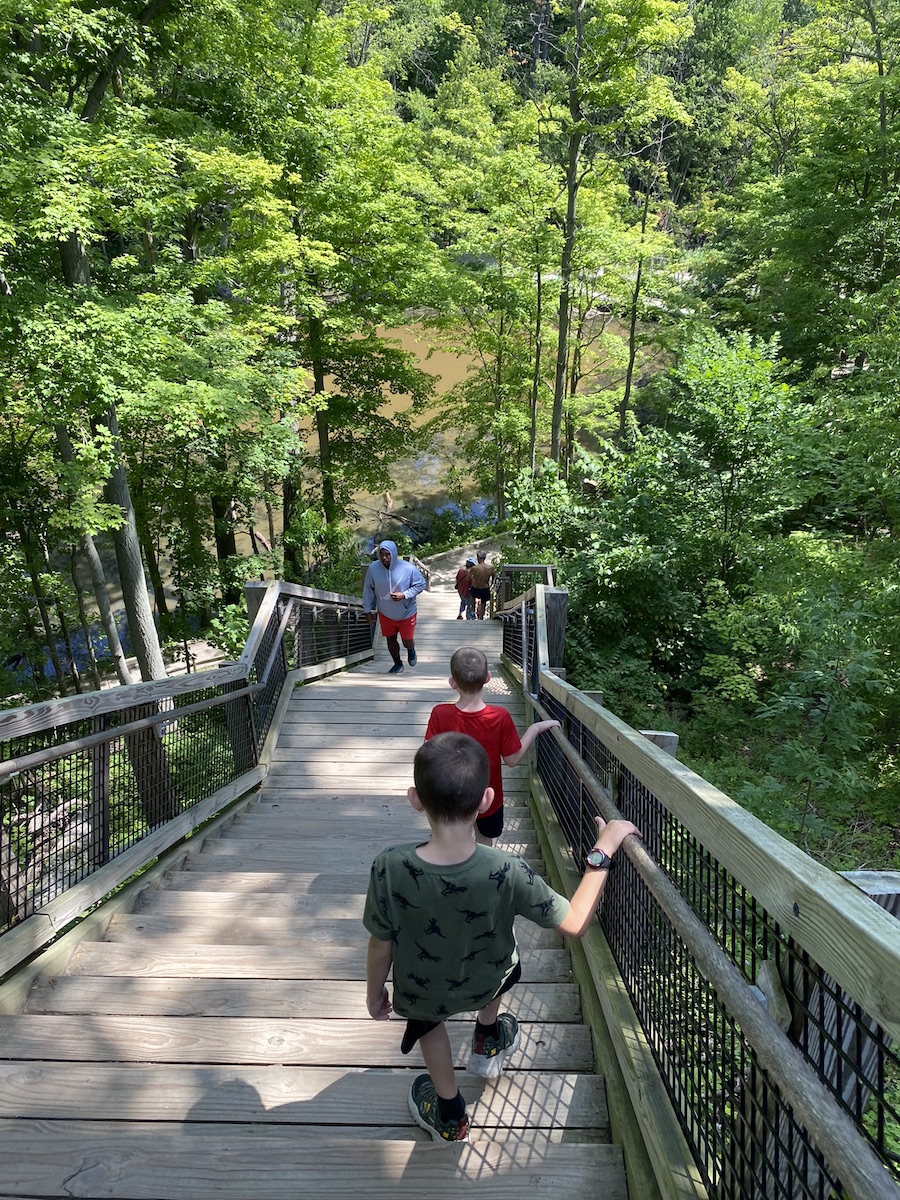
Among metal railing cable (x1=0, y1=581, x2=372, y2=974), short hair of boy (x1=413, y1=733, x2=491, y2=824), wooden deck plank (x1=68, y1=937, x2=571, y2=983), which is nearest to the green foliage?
metal railing cable (x1=0, y1=581, x2=372, y2=974)

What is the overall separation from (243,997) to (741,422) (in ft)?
30.6

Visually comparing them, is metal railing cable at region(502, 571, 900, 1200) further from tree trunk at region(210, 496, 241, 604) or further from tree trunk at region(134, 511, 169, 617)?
tree trunk at region(134, 511, 169, 617)

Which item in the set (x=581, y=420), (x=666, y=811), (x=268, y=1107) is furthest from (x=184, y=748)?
(x=581, y=420)

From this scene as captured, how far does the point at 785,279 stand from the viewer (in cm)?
1858

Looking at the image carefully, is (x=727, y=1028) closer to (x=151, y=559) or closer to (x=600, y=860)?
(x=600, y=860)

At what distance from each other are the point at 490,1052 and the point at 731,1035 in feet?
2.82

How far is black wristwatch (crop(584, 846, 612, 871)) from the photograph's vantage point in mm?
1963

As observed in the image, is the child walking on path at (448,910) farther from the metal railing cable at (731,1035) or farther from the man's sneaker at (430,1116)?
the metal railing cable at (731,1035)

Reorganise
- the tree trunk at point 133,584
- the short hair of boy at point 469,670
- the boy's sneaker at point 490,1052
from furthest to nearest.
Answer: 1. the tree trunk at point 133,584
2. the short hair of boy at point 469,670
3. the boy's sneaker at point 490,1052

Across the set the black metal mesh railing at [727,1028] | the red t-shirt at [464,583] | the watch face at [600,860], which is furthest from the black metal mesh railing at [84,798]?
the red t-shirt at [464,583]

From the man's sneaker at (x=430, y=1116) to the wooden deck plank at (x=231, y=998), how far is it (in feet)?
1.72

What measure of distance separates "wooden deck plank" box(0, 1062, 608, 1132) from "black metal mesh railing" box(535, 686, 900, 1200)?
0.35 metres

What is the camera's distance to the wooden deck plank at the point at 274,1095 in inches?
83.6

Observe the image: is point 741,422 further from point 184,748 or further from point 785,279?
point 785,279
